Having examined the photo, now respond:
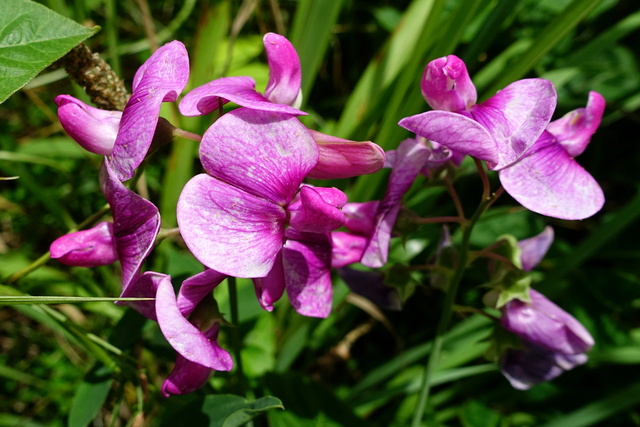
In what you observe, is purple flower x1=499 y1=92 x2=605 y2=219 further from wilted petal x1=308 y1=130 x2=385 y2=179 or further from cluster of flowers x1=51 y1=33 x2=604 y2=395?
wilted petal x1=308 y1=130 x2=385 y2=179

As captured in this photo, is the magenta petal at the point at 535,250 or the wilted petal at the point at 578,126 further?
the magenta petal at the point at 535,250

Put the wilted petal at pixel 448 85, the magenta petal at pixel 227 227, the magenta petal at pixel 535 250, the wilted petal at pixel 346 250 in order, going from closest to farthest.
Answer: the magenta petal at pixel 227 227 → the wilted petal at pixel 448 85 → the wilted petal at pixel 346 250 → the magenta petal at pixel 535 250

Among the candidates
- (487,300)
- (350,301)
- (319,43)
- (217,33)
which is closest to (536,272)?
(350,301)

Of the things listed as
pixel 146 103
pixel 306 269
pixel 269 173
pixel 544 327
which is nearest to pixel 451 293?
pixel 544 327

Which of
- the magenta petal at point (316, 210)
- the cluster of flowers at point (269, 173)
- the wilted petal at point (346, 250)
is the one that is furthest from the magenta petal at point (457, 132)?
the wilted petal at point (346, 250)

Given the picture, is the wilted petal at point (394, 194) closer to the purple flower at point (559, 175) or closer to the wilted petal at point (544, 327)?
the purple flower at point (559, 175)

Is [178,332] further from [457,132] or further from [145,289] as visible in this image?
[457,132]
